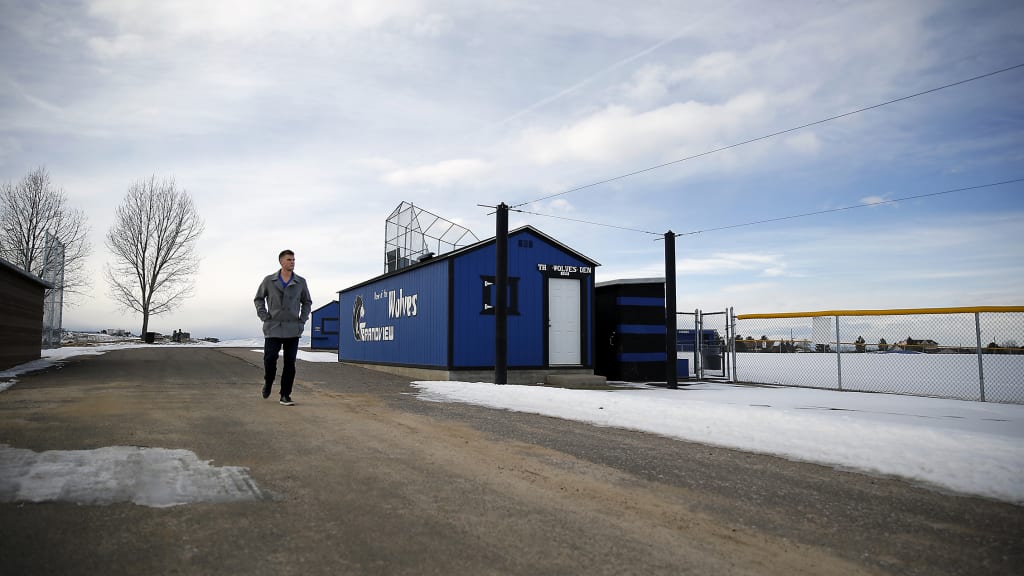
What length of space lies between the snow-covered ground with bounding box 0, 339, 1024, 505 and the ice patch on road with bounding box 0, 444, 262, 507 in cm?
447

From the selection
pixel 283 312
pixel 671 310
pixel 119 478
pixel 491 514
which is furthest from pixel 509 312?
pixel 491 514

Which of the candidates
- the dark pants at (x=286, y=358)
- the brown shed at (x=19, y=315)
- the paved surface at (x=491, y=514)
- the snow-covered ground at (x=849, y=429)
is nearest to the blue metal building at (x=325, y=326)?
the brown shed at (x=19, y=315)

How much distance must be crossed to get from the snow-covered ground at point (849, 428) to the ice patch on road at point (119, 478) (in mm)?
4473

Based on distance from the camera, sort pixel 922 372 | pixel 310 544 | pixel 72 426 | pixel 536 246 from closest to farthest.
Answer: pixel 310 544, pixel 72 426, pixel 536 246, pixel 922 372

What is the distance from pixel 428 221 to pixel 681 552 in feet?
61.5

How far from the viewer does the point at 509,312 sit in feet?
53.3

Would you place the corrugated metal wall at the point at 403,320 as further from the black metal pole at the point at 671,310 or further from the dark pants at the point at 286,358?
the dark pants at the point at 286,358

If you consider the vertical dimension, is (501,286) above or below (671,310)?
above

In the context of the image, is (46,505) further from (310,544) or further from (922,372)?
(922,372)

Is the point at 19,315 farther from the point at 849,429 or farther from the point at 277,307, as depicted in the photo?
the point at 849,429

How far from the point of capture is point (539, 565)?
2576 mm

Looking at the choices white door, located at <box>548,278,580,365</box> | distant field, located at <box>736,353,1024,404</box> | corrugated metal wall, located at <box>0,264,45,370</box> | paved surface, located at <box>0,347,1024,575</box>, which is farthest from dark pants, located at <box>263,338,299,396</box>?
distant field, located at <box>736,353,1024,404</box>

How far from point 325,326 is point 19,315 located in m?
26.9

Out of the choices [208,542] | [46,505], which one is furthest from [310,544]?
[46,505]
